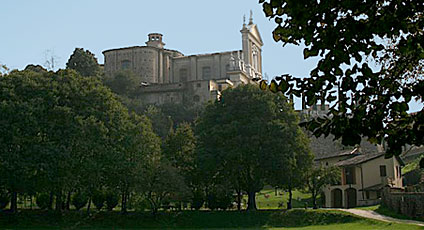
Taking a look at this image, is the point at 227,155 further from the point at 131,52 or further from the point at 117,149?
the point at 131,52

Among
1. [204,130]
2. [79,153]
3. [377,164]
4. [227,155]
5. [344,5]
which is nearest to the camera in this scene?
[344,5]

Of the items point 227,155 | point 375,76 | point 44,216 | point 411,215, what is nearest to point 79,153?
point 44,216

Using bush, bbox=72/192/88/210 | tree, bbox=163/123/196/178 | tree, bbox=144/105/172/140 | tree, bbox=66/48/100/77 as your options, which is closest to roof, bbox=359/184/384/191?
tree, bbox=163/123/196/178

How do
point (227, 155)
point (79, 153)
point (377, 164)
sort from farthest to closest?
point (377, 164)
point (227, 155)
point (79, 153)

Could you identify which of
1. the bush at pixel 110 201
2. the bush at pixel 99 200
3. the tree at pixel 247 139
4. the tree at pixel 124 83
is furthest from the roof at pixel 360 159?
the tree at pixel 124 83

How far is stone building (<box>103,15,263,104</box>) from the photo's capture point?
84.1 metres

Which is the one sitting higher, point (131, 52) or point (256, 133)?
point (131, 52)

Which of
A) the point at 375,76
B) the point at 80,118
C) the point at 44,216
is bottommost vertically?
the point at 44,216

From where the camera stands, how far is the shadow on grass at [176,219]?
37.2 meters

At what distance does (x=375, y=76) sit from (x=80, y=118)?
108ft

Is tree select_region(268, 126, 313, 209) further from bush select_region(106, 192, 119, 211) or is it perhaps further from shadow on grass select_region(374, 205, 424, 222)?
bush select_region(106, 192, 119, 211)

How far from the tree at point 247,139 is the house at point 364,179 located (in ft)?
31.5

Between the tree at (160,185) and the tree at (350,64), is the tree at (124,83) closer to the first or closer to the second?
the tree at (160,185)

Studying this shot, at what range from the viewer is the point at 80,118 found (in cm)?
3838
